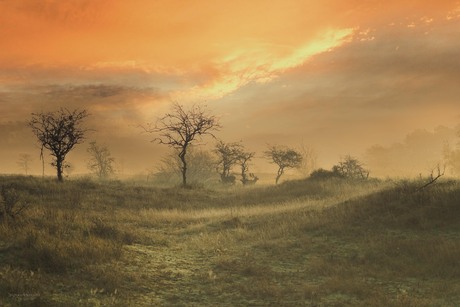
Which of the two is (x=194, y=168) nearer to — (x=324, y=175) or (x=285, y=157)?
(x=285, y=157)

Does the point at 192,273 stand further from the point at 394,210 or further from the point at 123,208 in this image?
the point at 123,208

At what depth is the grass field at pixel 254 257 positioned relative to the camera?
8.74m

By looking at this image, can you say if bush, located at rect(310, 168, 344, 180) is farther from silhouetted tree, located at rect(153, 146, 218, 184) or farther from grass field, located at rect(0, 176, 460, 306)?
silhouetted tree, located at rect(153, 146, 218, 184)

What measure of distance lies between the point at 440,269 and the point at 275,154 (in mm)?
53869

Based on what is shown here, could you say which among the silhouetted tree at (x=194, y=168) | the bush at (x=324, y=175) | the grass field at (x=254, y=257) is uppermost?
the silhouetted tree at (x=194, y=168)

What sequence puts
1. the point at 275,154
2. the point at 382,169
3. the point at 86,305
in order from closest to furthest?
1. the point at 86,305
2. the point at 275,154
3. the point at 382,169

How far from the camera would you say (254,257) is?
12.7 meters

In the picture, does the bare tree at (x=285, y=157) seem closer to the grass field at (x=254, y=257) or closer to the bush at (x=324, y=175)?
the bush at (x=324, y=175)

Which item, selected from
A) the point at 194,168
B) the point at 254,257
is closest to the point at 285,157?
the point at 194,168

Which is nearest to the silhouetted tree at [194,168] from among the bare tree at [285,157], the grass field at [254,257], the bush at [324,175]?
the bare tree at [285,157]

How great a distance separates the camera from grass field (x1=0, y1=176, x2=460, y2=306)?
8.74 m

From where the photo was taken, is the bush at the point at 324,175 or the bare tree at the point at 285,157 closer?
the bush at the point at 324,175

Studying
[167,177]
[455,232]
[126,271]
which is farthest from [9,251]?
[167,177]

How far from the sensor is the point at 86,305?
7723 millimetres
